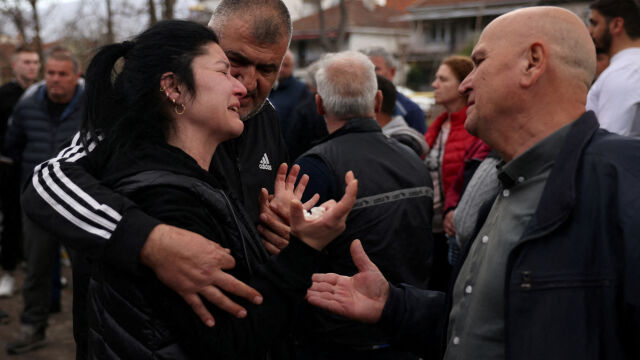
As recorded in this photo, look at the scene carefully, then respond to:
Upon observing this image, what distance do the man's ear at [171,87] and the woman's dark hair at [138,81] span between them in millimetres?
12

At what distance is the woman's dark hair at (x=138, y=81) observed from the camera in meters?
1.80

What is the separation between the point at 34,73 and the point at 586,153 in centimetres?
713

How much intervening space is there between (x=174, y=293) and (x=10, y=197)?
235 inches

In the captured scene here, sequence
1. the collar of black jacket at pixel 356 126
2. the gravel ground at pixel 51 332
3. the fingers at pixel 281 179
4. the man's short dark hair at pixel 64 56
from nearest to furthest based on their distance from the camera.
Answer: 1. the fingers at pixel 281 179
2. the collar of black jacket at pixel 356 126
3. the gravel ground at pixel 51 332
4. the man's short dark hair at pixel 64 56

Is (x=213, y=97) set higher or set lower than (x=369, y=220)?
higher

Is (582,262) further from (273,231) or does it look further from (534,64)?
(273,231)

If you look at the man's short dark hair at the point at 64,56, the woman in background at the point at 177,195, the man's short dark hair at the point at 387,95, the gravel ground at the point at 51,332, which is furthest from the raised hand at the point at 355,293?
the man's short dark hair at the point at 64,56

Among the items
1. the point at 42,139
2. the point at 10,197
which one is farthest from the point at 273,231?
the point at 10,197

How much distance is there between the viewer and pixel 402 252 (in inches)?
121

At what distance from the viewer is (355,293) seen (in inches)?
82.4

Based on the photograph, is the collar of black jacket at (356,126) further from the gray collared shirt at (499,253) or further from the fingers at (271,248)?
the gray collared shirt at (499,253)

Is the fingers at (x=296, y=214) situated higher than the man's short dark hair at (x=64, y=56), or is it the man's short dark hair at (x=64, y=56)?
the fingers at (x=296, y=214)

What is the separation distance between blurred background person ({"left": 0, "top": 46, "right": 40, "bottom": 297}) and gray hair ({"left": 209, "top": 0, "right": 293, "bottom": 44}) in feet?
15.4

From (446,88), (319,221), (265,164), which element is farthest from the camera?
(446,88)
